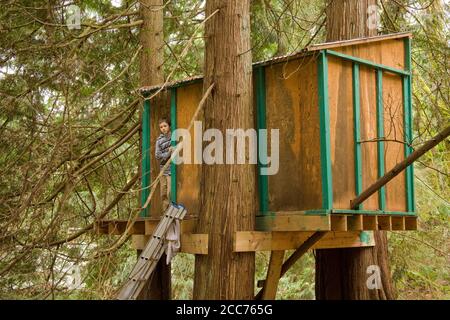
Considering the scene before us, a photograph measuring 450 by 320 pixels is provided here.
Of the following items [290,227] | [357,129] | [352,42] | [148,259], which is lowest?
[148,259]

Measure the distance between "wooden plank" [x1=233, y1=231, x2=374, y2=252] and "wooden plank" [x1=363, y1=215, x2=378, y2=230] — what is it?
2.31ft

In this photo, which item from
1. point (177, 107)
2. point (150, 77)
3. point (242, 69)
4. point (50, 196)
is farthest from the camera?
point (150, 77)

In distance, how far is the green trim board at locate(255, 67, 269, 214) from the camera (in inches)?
264

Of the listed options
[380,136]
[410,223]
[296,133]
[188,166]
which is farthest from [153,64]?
[410,223]

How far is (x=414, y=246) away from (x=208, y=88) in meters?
6.25

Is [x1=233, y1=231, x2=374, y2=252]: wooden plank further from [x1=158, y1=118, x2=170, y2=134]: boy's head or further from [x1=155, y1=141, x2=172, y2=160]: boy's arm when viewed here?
[x1=158, y1=118, x2=170, y2=134]: boy's head

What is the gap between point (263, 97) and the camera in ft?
22.3

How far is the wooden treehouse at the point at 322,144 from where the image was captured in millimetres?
6223

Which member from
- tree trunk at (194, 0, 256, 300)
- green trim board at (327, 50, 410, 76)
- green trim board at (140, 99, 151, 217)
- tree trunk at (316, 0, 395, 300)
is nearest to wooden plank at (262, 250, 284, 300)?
tree trunk at (194, 0, 256, 300)

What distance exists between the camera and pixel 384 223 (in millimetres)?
7043

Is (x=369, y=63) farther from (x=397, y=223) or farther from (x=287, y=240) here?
(x=287, y=240)

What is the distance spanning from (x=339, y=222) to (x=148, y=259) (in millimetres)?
2057
